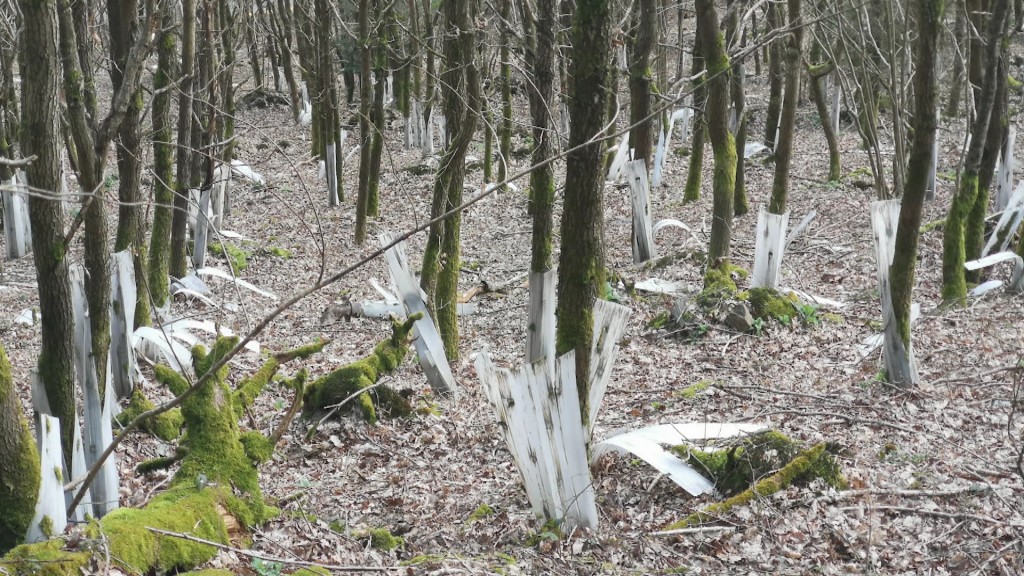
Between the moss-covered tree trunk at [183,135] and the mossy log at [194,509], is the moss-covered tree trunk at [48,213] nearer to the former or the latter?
the mossy log at [194,509]

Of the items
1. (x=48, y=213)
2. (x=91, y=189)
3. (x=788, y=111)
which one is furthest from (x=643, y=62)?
(x=48, y=213)

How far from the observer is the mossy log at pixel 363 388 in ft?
23.0

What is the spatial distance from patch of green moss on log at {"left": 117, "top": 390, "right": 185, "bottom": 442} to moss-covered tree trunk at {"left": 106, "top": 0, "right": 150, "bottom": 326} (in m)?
1.05

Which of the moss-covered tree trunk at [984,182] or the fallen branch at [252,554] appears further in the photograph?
the moss-covered tree trunk at [984,182]

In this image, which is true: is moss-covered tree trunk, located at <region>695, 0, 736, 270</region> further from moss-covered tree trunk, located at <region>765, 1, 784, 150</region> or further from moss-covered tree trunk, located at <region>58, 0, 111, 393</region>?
moss-covered tree trunk, located at <region>58, 0, 111, 393</region>

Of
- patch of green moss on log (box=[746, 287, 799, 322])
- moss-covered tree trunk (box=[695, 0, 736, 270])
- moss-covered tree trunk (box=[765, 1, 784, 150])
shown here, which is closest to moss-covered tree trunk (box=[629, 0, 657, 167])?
moss-covered tree trunk (box=[695, 0, 736, 270])

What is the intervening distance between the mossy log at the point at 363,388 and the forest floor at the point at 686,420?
0.15 m

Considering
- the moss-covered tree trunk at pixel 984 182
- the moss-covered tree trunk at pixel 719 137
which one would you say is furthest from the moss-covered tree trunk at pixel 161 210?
the moss-covered tree trunk at pixel 984 182

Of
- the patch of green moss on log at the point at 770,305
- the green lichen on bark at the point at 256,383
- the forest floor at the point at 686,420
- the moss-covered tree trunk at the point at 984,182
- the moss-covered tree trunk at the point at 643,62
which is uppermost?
the moss-covered tree trunk at the point at 643,62

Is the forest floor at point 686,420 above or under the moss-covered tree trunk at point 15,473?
under

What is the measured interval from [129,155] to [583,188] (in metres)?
3.78

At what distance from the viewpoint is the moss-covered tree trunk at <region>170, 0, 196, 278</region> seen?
31.4ft

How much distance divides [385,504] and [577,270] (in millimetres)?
2092

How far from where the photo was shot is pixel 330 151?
54.9ft
